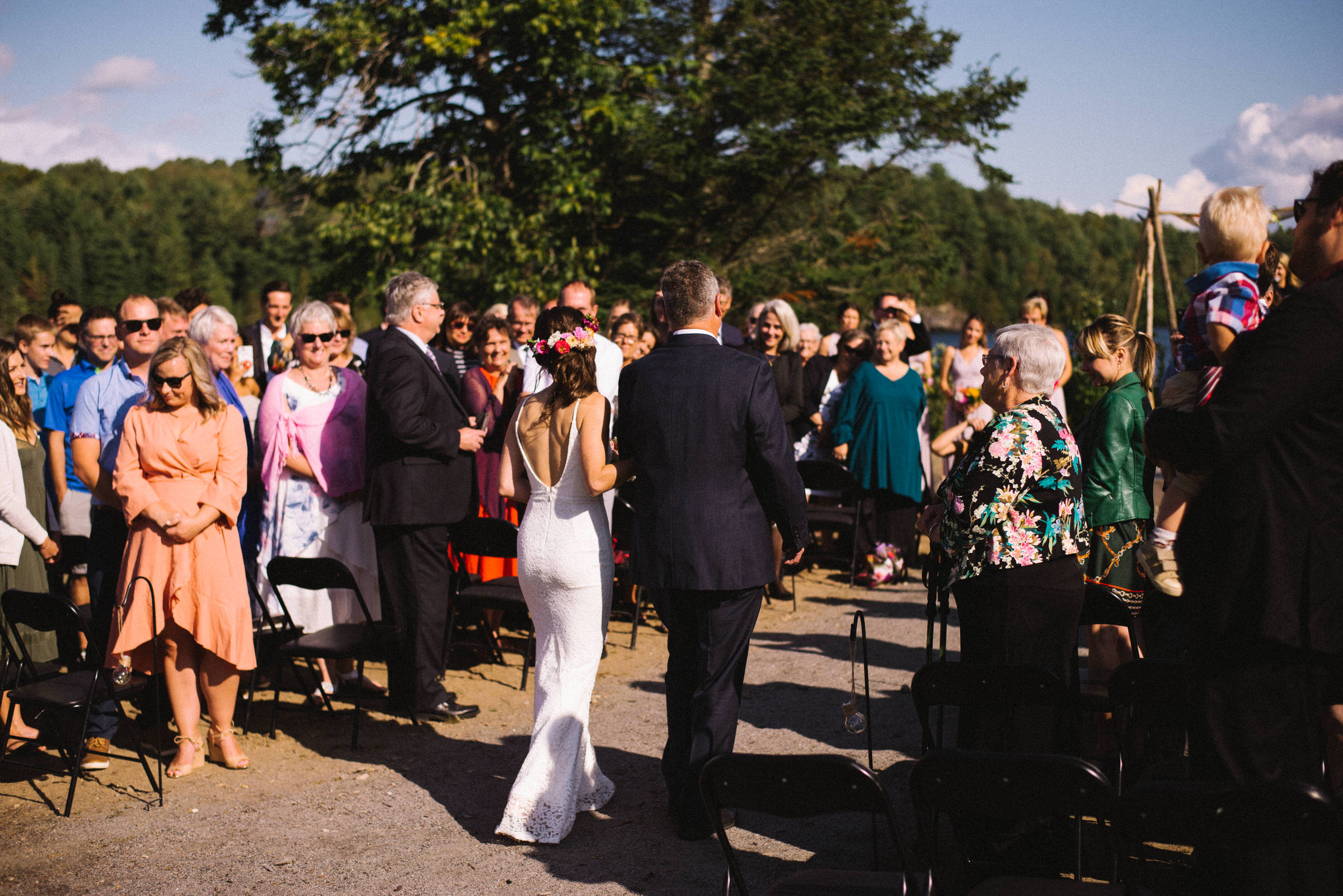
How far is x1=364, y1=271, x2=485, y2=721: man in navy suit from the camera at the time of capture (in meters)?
5.30

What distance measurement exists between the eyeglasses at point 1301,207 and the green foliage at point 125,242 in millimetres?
49723

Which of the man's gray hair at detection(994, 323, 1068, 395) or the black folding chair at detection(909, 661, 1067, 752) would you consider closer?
the black folding chair at detection(909, 661, 1067, 752)

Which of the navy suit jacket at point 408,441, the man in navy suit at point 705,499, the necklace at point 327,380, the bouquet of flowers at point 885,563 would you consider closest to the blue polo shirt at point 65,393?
the necklace at point 327,380

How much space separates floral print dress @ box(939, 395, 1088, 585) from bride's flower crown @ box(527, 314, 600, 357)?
5.17 ft

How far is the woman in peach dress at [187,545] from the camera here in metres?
4.75

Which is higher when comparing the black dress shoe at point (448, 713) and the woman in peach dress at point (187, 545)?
the woman in peach dress at point (187, 545)

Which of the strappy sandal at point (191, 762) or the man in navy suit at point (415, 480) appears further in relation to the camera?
the man in navy suit at point (415, 480)

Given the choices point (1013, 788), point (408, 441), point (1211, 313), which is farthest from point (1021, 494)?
point (408, 441)

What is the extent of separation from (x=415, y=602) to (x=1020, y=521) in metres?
3.15

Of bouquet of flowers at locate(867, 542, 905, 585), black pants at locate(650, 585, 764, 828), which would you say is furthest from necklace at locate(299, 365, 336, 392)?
bouquet of flowers at locate(867, 542, 905, 585)

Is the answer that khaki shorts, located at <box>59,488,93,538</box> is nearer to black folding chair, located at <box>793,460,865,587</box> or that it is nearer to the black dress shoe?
the black dress shoe

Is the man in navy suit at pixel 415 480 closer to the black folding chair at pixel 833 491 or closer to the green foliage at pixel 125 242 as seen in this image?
the black folding chair at pixel 833 491

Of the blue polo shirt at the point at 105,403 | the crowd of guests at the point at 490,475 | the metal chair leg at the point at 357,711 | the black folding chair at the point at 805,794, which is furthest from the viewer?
the blue polo shirt at the point at 105,403

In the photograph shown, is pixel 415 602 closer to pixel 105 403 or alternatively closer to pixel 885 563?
pixel 105 403
